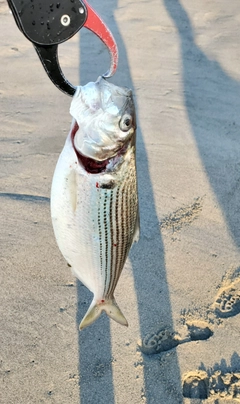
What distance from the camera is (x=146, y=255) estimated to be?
3.74 metres

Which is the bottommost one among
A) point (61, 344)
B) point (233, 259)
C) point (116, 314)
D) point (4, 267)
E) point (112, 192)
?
point (233, 259)

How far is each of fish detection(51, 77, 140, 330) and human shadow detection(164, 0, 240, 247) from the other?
2.09 meters

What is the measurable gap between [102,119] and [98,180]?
292 mm

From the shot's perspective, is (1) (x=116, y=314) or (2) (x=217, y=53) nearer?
(1) (x=116, y=314)

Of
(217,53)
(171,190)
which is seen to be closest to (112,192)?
(171,190)

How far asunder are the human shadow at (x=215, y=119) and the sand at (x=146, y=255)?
0.05 feet

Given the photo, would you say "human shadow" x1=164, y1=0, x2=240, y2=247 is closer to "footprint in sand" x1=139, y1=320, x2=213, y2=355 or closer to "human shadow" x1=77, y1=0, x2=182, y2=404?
"human shadow" x1=77, y1=0, x2=182, y2=404

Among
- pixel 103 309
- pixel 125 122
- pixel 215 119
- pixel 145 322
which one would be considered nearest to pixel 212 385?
pixel 145 322

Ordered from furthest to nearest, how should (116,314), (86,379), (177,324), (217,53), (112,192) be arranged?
1. (217,53)
2. (177,324)
3. (86,379)
4. (116,314)
5. (112,192)

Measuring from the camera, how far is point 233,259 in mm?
3754

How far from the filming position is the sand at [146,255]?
9.86 ft

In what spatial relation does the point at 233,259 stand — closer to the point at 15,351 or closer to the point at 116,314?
the point at 116,314

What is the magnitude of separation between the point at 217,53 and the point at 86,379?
5.46 m

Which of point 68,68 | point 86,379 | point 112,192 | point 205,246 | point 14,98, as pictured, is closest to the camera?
point 112,192
